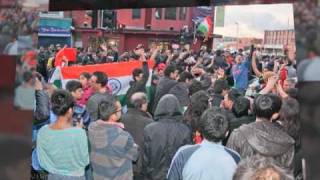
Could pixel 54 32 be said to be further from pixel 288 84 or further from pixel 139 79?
pixel 288 84

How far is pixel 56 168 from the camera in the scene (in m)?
3.12

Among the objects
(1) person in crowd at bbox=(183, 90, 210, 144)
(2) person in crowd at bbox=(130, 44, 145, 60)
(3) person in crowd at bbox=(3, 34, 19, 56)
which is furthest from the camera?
(2) person in crowd at bbox=(130, 44, 145, 60)

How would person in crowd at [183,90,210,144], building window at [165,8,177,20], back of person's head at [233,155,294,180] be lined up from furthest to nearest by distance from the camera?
person in crowd at [183,90,210,144] < building window at [165,8,177,20] < back of person's head at [233,155,294,180]

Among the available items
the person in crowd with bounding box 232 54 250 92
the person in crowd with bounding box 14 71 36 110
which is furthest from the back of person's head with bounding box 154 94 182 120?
the person in crowd with bounding box 14 71 36 110

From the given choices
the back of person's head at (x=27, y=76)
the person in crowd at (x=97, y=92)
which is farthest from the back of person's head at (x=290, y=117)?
the back of person's head at (x=27, y=76)

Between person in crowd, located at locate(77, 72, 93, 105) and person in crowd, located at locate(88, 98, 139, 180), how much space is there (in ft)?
0.44

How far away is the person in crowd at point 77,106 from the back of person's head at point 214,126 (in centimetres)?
74

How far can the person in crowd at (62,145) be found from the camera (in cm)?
310

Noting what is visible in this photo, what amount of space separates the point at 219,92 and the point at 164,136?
1.33 ft

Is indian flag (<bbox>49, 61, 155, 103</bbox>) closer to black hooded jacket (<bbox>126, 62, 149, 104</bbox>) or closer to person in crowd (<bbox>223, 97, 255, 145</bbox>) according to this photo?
black hooded jacket (<bbox>126, 62, 149, 104</bbox>)

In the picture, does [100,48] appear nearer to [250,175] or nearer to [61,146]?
[61,146]

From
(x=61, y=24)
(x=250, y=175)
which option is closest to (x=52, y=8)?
(x=61, y=24)

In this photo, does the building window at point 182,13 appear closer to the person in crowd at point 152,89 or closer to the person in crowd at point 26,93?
the person in crowd at point 152,89

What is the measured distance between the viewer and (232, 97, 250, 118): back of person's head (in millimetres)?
3078
